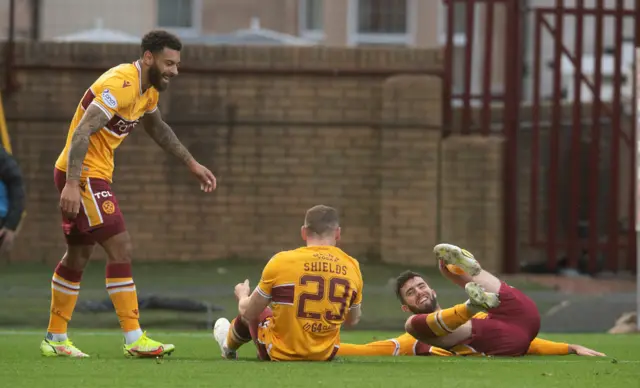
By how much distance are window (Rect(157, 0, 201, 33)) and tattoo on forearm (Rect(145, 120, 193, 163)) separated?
65.4 feet

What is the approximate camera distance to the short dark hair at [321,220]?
8.59 meters

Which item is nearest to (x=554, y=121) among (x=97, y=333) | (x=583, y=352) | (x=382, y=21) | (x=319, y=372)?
(x=97, y=333)

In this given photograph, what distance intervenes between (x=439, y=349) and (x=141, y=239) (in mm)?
7558

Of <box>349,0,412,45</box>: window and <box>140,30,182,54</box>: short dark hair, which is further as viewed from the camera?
<box>349,0,412,45</box>: window

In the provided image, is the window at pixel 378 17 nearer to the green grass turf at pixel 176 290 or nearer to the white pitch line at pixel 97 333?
the green grass turf at pixel 176 290

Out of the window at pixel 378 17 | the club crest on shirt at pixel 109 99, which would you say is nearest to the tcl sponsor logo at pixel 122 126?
the club crest on shirt at pixel 109 99

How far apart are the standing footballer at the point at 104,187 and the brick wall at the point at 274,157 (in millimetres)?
7600

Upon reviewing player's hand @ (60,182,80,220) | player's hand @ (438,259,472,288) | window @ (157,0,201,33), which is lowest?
player's hand @ (438,259,472,288)

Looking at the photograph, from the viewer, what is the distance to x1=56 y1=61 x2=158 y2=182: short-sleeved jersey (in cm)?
908

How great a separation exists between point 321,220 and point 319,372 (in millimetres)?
950

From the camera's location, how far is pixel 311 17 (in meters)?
30.1

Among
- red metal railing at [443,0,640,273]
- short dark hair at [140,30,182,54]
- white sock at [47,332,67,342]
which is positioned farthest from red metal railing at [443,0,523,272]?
white sock at [47,332,67,342]

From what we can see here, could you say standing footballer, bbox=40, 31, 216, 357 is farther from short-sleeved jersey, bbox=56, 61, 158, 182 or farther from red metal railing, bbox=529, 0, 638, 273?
red metal railing, bbox=529, 0, 638, 273

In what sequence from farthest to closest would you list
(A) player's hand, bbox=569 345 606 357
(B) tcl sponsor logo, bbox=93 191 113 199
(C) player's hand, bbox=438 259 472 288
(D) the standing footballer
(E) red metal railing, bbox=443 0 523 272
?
1. (E) red metal railing, bbox=443 0 523 272
2. (A) player's hand, bbox=569 345 606 357
3. (C) player's hand, bbox=438 259 472 288
4. (B) tcl sponsor logo, bbox=93 191 113 199
5. (D) the standing footballer
